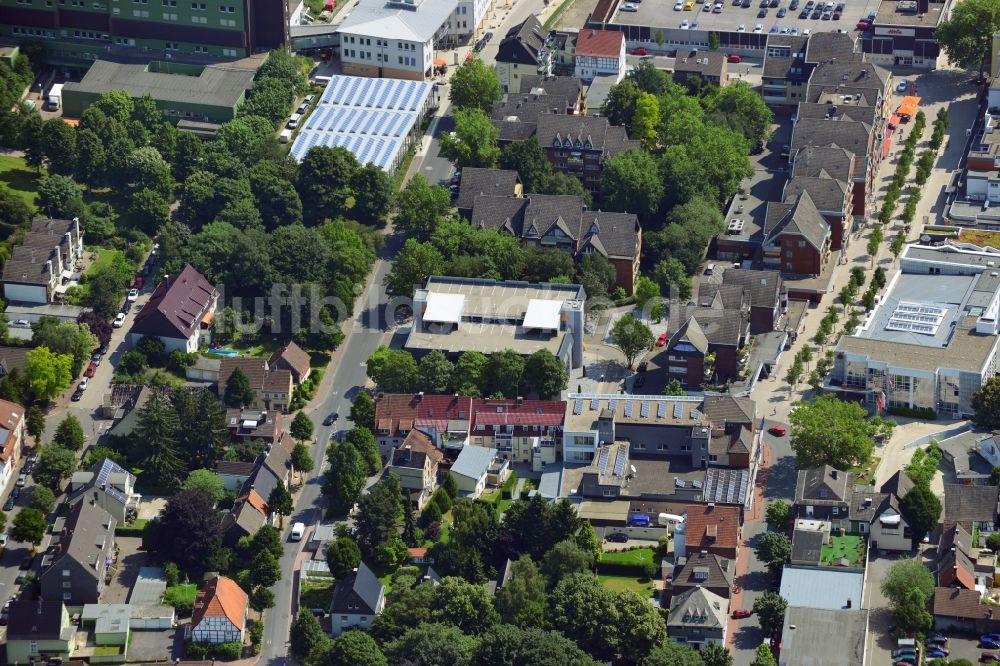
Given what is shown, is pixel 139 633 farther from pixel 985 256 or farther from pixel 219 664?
pixel 985 256

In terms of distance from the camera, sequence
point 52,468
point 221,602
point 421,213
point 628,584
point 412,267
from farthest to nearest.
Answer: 1. point 421,213
2. point 412,267
3. point 52,468
4. point 628,584
5. point 221,602

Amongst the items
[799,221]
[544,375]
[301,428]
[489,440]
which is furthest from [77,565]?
[799,221]

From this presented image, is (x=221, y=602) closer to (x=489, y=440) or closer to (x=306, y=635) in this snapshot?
(x=306, y=635)

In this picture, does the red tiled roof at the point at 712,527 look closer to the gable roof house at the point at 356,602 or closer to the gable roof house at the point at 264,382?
the gable roof house at the point at 356,602

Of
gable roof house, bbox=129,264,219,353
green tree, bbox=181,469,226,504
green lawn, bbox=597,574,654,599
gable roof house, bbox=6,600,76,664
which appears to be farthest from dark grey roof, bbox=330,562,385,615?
gable roof house, bbox=129,264,219,353

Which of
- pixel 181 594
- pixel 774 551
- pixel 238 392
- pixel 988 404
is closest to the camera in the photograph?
pixel 774 551

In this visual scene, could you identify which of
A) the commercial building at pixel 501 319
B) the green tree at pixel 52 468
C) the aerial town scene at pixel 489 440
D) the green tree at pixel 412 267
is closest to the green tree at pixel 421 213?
the aerial town scene at pixel 489 440
